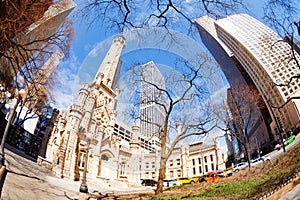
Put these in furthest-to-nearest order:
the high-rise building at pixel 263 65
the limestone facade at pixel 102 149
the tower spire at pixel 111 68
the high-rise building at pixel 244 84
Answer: the tower spire at pixel 111 68, the high-rise building at pixel 244 84, the high-rise building at pixel 263 65, the limestone facade at pixel 102 149

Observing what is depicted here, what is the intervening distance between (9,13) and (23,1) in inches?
23.3

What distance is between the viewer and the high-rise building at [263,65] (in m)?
33.1

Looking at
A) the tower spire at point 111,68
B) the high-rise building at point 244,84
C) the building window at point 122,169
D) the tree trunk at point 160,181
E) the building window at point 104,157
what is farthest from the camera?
the tower spire at point 111,68

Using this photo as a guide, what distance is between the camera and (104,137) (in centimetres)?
3838

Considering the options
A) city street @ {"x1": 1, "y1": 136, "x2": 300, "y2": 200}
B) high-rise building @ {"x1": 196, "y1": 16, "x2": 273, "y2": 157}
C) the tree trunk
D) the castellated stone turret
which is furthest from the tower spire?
the tree trunk

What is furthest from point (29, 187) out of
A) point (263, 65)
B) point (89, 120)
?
point (263, 65)

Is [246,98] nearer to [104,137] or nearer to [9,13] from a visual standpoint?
[9,13]

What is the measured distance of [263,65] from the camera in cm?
4153

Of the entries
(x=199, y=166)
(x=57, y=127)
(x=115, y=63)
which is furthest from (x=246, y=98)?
(x=115, y=63)

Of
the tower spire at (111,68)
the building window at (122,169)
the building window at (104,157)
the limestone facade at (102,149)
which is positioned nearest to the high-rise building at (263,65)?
the limestone facade at (102,149)

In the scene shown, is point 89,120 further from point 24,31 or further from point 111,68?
point 24,31

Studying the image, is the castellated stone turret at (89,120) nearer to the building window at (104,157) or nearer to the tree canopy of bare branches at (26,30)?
the building window at (104,157)

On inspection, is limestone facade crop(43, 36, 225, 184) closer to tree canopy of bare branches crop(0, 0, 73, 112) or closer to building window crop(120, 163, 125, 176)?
building window crop(120, 163, 125, 176)

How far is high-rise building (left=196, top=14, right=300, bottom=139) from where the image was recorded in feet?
108
